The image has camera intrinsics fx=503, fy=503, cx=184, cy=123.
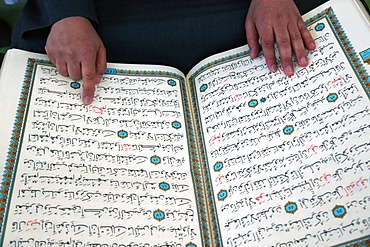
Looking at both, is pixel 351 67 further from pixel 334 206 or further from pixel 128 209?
pixel 128 209

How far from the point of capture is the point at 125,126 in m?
0.92

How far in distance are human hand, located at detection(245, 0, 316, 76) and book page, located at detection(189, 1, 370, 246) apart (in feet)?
0.06

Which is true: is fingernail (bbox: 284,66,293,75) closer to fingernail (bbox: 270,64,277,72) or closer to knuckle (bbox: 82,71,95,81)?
fingernail (bbox: 270,64,277,72)

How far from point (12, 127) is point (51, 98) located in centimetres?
10

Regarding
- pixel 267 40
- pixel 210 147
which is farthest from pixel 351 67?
pixel 210 147

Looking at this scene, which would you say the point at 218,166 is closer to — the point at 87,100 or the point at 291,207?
the point at 291,207

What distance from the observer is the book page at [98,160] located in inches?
30.2

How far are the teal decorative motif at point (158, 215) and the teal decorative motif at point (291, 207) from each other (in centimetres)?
19

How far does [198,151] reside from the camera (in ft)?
2.97

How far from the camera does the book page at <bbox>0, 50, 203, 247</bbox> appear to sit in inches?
30.2

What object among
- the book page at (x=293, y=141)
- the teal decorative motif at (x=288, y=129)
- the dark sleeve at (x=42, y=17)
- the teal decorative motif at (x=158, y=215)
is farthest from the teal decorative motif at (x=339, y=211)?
the dark sleeve at (x=42, y=17)

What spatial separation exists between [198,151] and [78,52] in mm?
307

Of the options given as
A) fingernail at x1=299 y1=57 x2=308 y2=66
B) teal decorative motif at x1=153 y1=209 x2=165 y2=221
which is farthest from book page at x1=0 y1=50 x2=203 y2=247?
fingernail at x1=299 y1=57 x2=308 y2=66

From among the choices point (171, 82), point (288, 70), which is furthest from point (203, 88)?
point (288, 70)
